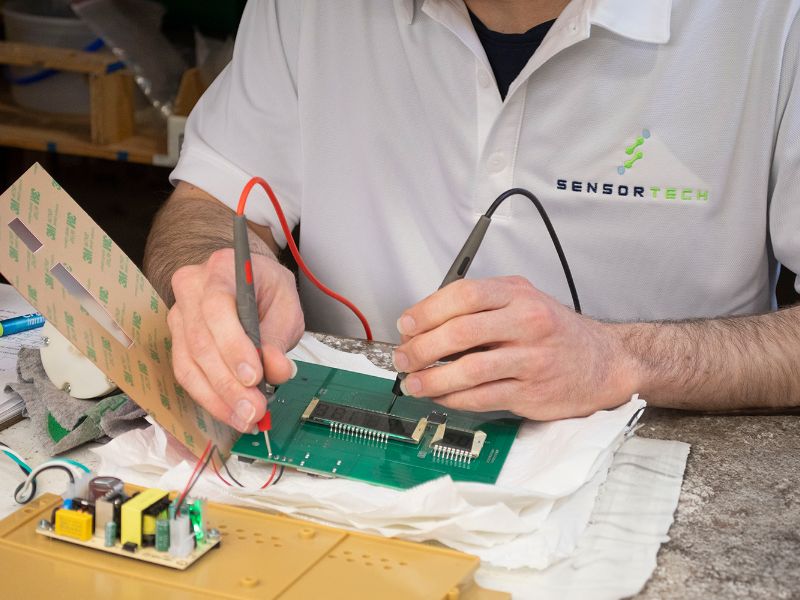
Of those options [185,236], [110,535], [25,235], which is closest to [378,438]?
[110,535]

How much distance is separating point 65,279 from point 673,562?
0.63 meters

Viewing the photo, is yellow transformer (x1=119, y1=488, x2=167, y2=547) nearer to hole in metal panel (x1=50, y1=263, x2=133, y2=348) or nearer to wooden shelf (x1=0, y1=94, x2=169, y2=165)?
hole in metal panel (x1=50, y1=263, x2=133, y2=348)

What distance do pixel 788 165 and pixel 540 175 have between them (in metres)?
0.33

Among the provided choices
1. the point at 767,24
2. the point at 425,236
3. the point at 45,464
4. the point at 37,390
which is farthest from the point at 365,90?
the point at 45,464

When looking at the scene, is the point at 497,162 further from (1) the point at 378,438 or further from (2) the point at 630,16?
(1) the point at 378,438

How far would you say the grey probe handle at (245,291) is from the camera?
3.36 ft

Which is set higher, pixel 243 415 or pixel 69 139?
pixel 243 415

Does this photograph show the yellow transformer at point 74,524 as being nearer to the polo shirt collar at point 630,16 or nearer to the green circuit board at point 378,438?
the green circuit board at point 378,438

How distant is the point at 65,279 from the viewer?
39.7 inches

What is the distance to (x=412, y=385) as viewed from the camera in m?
1.09

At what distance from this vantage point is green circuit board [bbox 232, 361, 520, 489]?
1.01m

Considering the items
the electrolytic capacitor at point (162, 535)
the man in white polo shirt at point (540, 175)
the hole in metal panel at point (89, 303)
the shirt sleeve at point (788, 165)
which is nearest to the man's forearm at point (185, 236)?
the man in white polo shirt at point (540, 175)

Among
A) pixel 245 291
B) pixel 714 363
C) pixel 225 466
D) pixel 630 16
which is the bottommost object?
pixel 714 363

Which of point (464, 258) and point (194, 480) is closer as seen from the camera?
point (194, 480)
